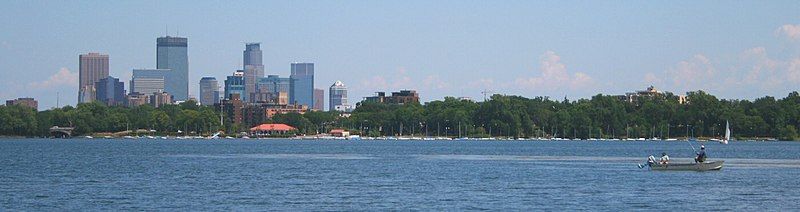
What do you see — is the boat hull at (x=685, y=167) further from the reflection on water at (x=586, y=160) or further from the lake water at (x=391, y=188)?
the reflection on water at (x=586, y=160)

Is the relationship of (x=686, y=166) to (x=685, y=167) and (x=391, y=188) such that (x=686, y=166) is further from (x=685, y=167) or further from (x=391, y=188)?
(x=391, y=188)

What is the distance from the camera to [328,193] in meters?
65.4

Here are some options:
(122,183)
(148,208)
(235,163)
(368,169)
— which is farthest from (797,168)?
(148,208)

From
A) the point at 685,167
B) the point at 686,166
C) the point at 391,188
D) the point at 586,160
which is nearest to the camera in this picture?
the point at 391,188

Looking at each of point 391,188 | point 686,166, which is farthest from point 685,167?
point 391,188

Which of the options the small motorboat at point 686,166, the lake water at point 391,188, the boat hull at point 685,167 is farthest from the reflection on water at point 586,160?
the boat hull at point 685,167

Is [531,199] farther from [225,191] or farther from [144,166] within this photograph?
[144,166]

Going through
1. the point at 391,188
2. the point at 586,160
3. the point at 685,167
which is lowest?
the point at 391,188

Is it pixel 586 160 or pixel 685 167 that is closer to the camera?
pixel 685 167

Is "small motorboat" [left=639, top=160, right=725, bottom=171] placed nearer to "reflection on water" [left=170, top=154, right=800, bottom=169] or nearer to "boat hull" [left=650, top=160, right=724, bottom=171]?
"boat hull" [left=650, top=160, right=724, bottom=171]

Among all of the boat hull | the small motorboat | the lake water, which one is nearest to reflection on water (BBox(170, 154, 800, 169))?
the lake water

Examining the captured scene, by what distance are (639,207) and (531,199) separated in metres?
6.18

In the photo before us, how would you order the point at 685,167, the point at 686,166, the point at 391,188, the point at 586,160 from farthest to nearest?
the point at 586,160
the point at 686,166
the point at 685,167
the point at 391,188

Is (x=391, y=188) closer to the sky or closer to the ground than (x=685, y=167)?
closer to the ground
